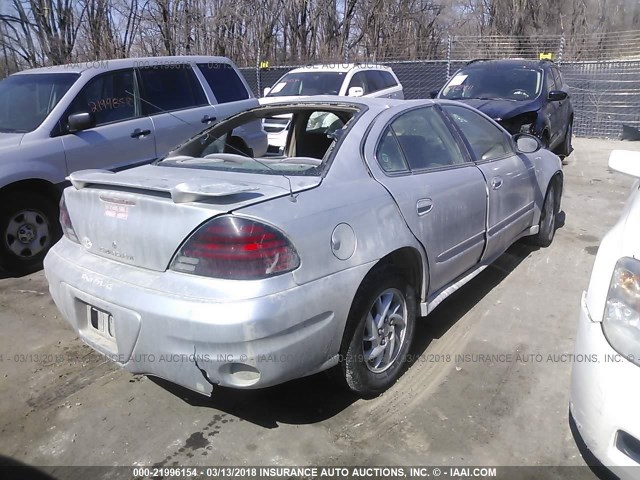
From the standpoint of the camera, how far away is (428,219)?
3254mm

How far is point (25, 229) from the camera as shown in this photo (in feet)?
16.9

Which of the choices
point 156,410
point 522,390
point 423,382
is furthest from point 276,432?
point 522,390

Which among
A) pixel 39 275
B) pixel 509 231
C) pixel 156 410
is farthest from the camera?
pixel 39 275

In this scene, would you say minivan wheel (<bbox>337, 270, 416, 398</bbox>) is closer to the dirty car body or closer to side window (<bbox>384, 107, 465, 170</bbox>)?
the dirty car body

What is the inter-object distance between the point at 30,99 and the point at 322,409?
4664mm

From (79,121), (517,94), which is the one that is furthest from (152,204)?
(517,94)

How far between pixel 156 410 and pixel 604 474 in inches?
89.5

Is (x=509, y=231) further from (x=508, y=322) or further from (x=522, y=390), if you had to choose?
(x=522, y=390)

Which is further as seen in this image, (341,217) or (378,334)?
(378,334)

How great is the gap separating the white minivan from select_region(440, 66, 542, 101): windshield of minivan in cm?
401

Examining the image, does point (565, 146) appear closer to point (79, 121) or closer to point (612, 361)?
point (79, 121)

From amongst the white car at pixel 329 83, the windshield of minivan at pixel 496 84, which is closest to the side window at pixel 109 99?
the white car at pixel 329 83

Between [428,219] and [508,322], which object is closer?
[428,219]

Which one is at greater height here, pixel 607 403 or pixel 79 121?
pixel 79 121
